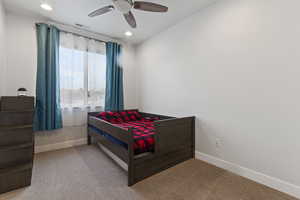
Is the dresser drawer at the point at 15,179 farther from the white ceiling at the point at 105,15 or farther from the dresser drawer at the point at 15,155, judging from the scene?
the white ceiling at the point at 105,15

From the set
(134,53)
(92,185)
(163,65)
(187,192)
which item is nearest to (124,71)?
(134,53)

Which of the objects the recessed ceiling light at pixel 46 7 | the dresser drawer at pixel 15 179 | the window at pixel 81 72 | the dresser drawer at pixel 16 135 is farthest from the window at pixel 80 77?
the dresser drawer at pixel 15 179

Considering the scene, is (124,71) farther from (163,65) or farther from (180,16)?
(180,16)

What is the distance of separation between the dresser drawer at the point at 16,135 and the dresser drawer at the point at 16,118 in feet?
0.32

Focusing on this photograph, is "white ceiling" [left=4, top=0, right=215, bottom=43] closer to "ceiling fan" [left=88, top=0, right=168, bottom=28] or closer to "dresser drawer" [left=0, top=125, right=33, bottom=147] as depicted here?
"ceiling fan" [left=88, top=0, right=168, bottom=28]

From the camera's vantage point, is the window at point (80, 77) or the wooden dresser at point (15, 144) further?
the window at point (80, 77)

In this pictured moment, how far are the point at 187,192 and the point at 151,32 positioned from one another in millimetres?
3163

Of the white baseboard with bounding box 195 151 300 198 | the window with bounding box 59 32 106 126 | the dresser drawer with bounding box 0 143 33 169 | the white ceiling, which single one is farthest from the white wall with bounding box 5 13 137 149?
the white baseboard with bounding box 195 151 300 198

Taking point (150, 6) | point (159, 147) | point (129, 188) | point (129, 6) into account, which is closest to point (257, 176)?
point (159, 147)

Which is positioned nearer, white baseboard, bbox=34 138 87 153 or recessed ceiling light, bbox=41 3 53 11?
recessed ceiling light, bbox=41 3 53 11

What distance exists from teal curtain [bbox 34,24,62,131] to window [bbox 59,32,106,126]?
0.14 metres

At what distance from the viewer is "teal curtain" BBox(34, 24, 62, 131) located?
2691mm

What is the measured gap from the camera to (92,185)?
1.77m

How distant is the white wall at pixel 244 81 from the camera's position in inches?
62.6
